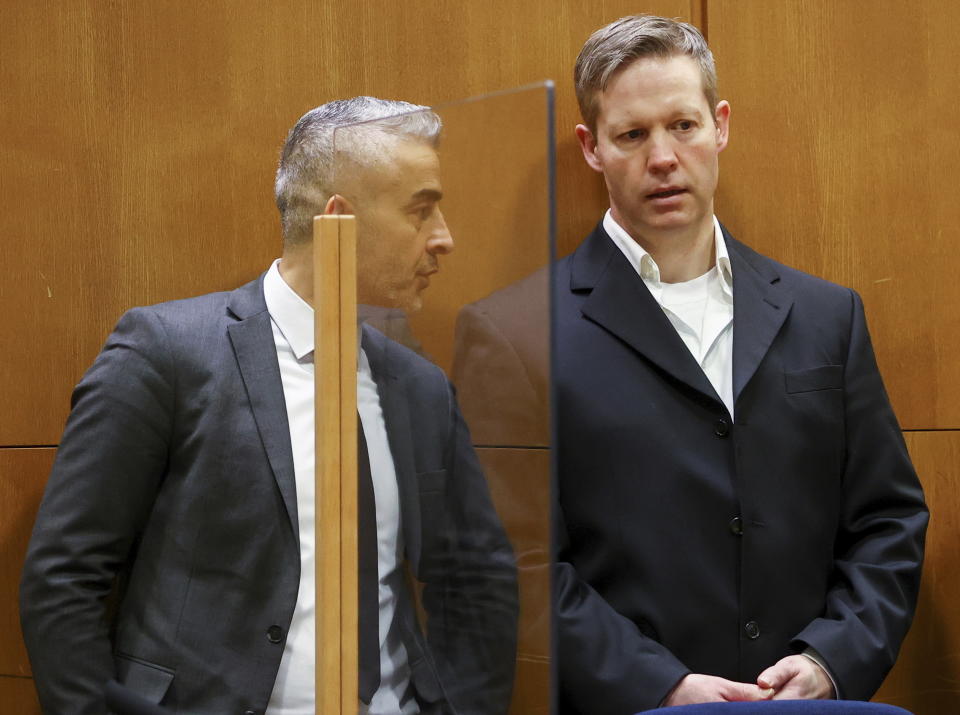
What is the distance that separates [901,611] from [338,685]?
1156mm

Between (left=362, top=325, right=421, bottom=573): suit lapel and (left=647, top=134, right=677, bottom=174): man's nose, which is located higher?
(left=647, top=134, right=677, bottom=174): man's nose

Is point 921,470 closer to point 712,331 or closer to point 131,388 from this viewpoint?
point 712,331

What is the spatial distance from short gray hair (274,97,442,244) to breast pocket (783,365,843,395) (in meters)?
0.84

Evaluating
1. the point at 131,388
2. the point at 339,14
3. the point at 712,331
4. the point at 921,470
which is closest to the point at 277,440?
the point at 131,388

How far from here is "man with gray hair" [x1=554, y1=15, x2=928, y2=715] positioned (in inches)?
74.9

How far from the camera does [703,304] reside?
210 centimetres

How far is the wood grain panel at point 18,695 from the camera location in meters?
2.21

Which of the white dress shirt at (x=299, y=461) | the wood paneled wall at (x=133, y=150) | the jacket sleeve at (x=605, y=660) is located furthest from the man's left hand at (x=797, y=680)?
the wood paneled wall at (x=133, y=150)

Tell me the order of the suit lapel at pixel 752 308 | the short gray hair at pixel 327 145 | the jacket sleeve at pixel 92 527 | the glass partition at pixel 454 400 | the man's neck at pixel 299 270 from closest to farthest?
1. the glass partition at pixel 454 400
2. the short gray hair at pixel 327 145
3. the man's neck at pixel 299 270
4. the jacket sleeve at pixel 92 527
5. the suit lapel at pixel 752 308

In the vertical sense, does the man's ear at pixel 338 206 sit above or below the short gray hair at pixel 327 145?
below

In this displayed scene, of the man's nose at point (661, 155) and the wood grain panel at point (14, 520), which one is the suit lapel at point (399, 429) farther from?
the wood grain panel at point (14, 520)

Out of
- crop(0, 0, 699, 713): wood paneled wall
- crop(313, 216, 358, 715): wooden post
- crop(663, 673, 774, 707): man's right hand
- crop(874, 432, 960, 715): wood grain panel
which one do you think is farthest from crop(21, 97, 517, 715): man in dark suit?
crop(874, 432, 960, 715): wood grain panel

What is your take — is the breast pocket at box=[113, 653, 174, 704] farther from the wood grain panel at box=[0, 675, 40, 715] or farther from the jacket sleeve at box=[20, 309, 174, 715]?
the wood grain panel at box=[0, 675, 40, 715]

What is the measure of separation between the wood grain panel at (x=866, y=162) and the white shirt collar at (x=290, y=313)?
1042 mm
